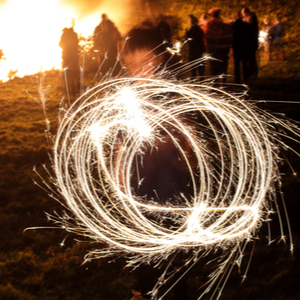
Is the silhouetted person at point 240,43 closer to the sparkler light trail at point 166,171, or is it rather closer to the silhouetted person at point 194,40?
the silhouetted person at point 194,40

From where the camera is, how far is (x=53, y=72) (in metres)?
5.48

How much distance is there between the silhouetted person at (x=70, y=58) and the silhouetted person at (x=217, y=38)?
199cm

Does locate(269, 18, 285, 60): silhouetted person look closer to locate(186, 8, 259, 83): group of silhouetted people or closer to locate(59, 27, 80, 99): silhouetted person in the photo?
locate(186, 8, 259, 83): group of silhouetted people

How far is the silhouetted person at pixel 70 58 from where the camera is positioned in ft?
13.9

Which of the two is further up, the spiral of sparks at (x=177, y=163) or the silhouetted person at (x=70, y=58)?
the silhouetted person at (x=70, y=58)

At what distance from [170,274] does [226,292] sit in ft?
1.73

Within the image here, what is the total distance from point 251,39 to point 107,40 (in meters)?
2.40

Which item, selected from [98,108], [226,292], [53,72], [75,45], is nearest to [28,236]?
[98,108]

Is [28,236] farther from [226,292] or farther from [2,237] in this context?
[226,292]

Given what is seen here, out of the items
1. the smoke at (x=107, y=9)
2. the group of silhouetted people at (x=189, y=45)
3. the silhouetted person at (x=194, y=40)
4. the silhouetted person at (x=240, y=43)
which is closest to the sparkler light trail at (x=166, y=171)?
the group of silhouetted people at (x=189, y=45)

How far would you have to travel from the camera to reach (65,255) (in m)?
2.94

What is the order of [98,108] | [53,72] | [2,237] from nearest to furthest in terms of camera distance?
[98,108] → [2,237] → [53,72]

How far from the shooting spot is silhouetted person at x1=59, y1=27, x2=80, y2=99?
4.22 meters

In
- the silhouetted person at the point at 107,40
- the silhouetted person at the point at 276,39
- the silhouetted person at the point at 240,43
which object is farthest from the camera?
the silhouetted person at the point at 276,39
